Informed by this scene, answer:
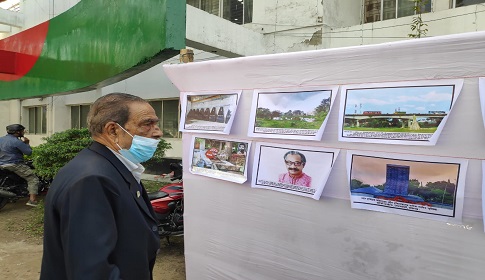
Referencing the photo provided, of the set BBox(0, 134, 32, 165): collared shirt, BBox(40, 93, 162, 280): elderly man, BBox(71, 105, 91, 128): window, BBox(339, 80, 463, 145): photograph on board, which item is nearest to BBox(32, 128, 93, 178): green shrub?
BBox(0, 134, 32, 165): collared shirt

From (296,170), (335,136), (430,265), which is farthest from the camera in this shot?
(296,170)

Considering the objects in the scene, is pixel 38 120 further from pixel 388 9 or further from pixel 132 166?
pixel 132 166

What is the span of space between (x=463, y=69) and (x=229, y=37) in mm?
5566

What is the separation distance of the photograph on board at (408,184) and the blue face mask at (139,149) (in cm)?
104

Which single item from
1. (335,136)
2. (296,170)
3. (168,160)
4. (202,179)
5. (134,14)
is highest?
(134,14)

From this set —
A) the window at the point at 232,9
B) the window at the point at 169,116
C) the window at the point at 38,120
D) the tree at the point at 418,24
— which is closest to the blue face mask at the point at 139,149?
the tree at the point at 418,24

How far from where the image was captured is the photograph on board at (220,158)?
2357mm

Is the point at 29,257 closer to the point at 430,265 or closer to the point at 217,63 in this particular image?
the point at 217,63

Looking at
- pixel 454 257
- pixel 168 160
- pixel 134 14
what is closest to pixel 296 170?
pixel 454 257

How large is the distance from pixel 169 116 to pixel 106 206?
8801 millimetres

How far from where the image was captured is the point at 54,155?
5793 millimetres

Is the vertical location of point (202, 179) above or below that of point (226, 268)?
above

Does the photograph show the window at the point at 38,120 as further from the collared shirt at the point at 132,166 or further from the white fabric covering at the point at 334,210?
the collared shirt at the point at 132,166

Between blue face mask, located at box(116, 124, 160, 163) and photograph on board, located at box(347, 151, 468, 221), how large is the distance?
1039 millimetres
